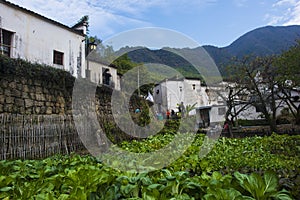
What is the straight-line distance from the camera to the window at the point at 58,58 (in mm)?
11727

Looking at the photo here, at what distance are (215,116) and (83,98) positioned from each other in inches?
625

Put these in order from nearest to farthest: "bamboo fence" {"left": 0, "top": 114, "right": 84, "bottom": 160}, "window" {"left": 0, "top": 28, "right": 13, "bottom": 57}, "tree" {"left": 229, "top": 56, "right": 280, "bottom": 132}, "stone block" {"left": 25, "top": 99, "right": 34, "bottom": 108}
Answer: "bamboo fence" {"left": 0, "top": 114, "right": 84, "bottom": 160} → "stone block" {"left": 25, "top": 99, "right": 34, "bottom": 108} → "window" {"left": 0, "top": 28, "right": 13, "bottom": 57} → "tree" {"left": 229, "top": 56, "right": 280, "bottom": 132}

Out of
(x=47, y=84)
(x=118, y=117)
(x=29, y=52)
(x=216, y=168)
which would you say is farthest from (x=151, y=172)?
(x=29, y=52)

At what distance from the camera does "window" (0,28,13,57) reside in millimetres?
9280

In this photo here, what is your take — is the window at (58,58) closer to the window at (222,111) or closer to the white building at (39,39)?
the white building at (39,39)

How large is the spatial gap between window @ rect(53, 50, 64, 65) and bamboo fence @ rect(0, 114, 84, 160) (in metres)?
5.14

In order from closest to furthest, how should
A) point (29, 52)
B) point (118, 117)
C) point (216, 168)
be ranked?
1. point (216, 168)
2. point (29, 52)
3. point (118, 117)

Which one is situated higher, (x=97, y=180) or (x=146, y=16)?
(x=146, y=16)

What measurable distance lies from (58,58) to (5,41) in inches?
107

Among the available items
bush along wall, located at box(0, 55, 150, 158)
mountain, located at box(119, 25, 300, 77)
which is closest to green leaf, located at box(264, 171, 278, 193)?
mountain, located at box(119, 25, 300, 77)

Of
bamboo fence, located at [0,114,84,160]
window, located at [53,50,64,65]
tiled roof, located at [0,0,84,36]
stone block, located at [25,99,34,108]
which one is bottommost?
bamboo fence, located at [0,114,84,160]

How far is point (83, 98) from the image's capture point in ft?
32.5

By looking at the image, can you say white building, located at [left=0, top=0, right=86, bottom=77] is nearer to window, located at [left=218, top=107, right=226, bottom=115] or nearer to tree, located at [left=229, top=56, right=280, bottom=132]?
tree, located at [left=229, top=56, right=280, bottom=132]

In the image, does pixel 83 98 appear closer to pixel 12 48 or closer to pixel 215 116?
pixel 12 48
